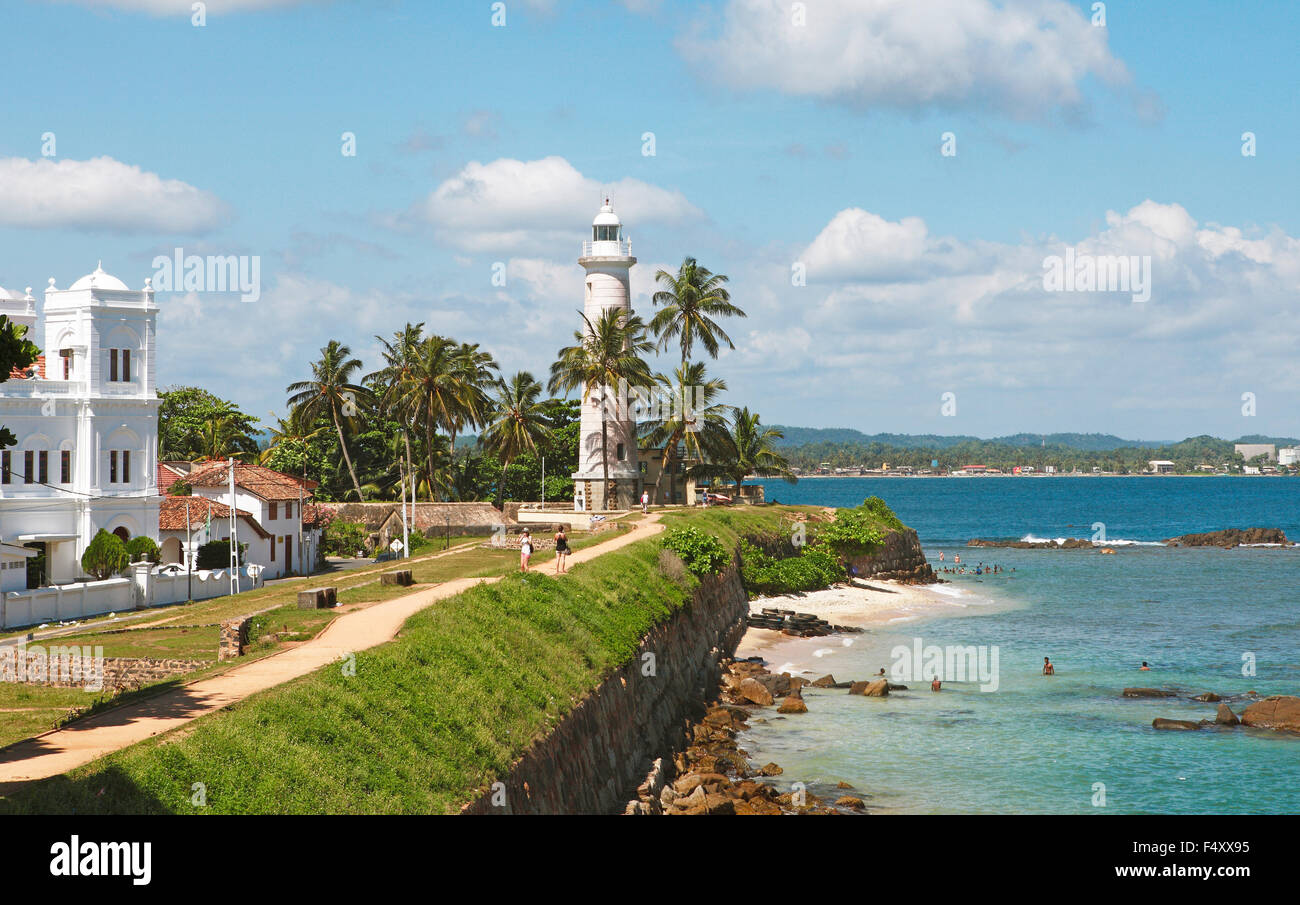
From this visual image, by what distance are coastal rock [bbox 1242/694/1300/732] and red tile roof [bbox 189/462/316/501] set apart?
46073 millimetres

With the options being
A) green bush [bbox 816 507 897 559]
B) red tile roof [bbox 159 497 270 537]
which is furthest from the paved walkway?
green bush [bbox 816 507 897 559]

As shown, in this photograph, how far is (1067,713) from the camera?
121ft

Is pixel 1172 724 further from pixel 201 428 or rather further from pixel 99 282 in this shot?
pixel 201 428

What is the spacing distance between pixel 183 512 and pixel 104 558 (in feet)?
26.5

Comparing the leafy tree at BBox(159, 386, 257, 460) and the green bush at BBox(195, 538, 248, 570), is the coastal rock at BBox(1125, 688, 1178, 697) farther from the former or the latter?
the leafy tree at BBox(159, 386, 257, 460)

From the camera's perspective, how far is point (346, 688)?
19719 mm

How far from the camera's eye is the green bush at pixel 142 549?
4953 cm

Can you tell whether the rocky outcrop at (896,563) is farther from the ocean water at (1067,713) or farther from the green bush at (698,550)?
the green bush at (698,550)

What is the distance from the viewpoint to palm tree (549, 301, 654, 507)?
6525 cm

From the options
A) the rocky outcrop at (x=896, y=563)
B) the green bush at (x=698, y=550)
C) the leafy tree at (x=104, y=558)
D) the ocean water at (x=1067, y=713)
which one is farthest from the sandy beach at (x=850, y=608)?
the leafy tree at (x=104, y=558)

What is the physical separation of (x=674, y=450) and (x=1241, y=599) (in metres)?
36.1

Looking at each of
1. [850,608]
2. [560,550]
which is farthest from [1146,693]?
[850,608]

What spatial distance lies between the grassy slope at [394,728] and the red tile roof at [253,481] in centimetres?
3378
